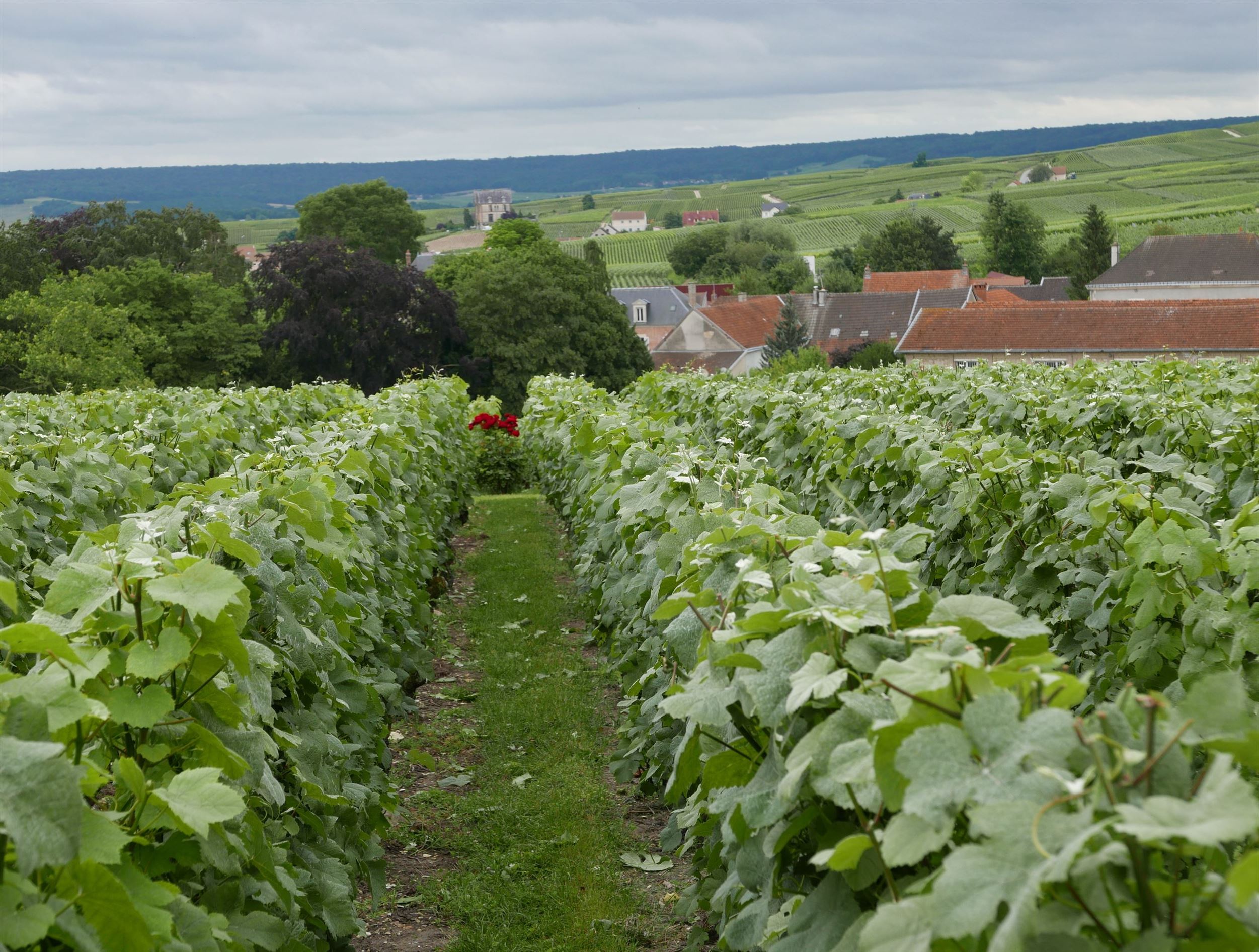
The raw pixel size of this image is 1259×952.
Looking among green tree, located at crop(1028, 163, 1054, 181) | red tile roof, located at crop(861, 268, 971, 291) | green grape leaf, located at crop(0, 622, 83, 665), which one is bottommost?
red tile roof, located at crop(861, 268, 971, 291)

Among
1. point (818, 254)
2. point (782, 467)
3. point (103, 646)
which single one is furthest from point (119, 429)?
point (818, 254)

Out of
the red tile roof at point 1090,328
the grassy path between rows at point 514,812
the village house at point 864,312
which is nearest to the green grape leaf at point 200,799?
the grassy path between rows at point 514,812

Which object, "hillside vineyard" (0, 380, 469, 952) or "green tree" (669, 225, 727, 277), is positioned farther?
"green tree" (669, 225, 727, 277)

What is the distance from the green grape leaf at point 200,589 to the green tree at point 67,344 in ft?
123

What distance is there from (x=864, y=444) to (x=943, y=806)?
4.89m

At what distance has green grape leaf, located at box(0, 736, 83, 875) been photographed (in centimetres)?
150

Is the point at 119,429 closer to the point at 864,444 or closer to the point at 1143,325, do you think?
the point at 864,444

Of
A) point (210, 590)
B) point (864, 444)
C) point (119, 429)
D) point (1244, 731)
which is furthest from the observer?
point (119, 429)

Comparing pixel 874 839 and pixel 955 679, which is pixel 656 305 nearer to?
pixel 874 839

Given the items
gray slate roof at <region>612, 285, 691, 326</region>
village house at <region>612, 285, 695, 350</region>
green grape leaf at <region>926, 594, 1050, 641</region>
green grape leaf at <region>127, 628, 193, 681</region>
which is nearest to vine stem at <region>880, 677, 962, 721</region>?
green grape leaf at <region>926, 594, 1050, 641</region>

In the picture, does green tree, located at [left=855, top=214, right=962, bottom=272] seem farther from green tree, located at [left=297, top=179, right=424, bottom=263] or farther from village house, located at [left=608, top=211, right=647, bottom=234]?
village house, located at [left=608, top=211, right=647, bottom=234]

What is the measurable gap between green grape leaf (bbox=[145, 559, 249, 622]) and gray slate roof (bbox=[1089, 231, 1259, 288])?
3127 inches

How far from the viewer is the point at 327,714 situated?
4047 millimetres

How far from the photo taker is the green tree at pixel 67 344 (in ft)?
129
